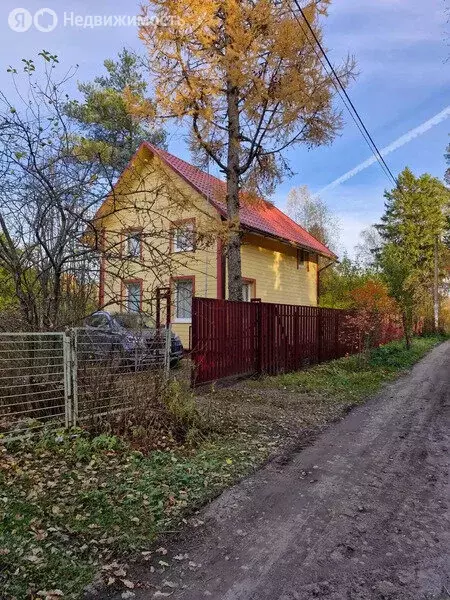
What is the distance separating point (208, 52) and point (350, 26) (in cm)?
343

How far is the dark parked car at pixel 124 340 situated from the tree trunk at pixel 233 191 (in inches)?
194

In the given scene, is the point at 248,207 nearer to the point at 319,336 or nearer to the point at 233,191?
the point at 233,191

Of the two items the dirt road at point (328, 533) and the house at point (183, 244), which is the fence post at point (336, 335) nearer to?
the house at point (183, 244)

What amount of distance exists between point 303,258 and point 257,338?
10700mm

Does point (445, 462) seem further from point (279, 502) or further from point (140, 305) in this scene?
point (140, 305)

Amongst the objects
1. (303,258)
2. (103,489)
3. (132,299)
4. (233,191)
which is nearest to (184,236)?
(132,299)

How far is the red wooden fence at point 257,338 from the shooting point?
8766 millimetres

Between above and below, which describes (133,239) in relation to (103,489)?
above

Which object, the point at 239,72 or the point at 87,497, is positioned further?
the point at 239,72

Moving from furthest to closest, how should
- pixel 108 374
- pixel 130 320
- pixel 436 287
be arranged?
pixel 436 287 → pixel 130 320 → pixel 108 374

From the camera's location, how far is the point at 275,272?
18.2 meters

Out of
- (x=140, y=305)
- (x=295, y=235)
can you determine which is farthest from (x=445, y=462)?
(x=295, y=235)

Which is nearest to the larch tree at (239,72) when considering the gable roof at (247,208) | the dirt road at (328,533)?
the gable roof at (247,208)

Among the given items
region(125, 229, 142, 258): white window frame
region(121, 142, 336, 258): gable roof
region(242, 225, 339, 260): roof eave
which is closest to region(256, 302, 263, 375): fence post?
region(121, 142, 336, 258): gable roof
